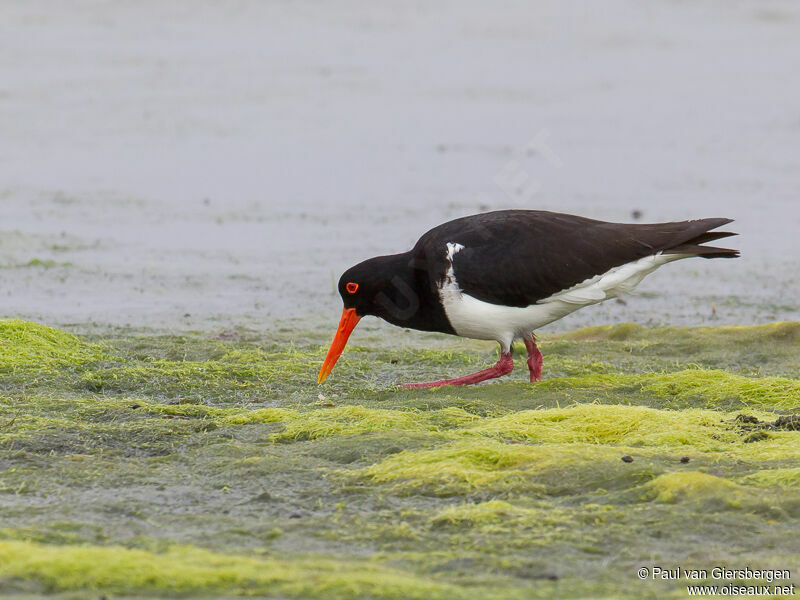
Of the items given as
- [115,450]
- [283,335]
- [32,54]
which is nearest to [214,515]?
[115,450]

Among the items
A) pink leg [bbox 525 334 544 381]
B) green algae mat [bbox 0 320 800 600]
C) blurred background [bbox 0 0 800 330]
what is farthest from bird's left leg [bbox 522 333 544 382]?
blurred background [bbox 0 0 800 330]

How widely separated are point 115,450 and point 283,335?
3853mm

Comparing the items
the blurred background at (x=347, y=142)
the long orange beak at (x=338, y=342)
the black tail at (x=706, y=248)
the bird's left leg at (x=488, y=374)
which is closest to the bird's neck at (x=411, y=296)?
the long orange beak at (x=338, y=342)

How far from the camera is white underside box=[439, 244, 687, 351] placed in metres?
7.32

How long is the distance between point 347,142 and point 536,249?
27.8 feet

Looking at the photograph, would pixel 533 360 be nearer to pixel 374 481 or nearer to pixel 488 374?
pixel 488 374

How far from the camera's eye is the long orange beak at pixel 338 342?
7.31m

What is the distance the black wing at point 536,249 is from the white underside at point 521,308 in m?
0.04

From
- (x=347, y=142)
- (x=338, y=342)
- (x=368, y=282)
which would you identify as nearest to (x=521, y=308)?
(x=368, y=282)

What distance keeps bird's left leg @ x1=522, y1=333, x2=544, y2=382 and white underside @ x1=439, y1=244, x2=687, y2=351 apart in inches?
2.6

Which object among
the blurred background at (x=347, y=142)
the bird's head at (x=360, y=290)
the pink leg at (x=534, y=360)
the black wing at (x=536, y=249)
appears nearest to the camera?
the black wing at (x=536, y=249)

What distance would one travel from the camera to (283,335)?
30.0 feet

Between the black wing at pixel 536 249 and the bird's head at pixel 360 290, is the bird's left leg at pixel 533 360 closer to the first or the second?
the black wing at pixel 536 249

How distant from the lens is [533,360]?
744cm
